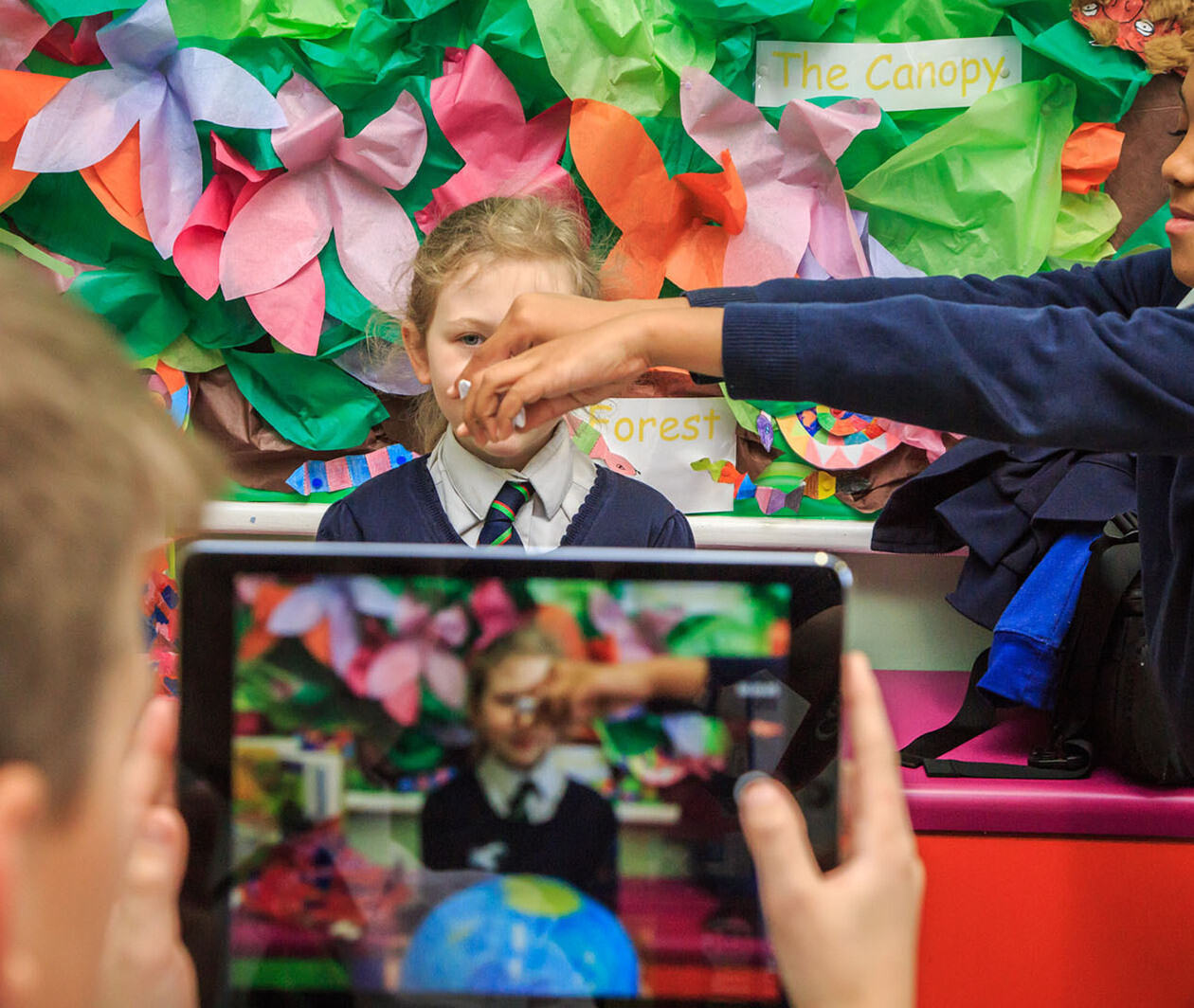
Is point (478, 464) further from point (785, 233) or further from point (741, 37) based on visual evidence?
point (741, 37)

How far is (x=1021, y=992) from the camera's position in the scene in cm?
106

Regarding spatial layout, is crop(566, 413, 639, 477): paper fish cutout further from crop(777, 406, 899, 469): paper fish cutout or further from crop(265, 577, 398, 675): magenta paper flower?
crop(265, 577, 398, 675): magenta paper flower

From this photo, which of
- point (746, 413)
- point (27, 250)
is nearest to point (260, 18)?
point (27, 250)

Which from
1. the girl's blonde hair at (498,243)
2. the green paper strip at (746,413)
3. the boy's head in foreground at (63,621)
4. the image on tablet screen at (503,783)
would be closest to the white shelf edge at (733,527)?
the green paper strip at (746,413)

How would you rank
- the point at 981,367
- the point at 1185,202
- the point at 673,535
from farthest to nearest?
the point at 673,535 < the point at 1185,202 < the point at 981,367

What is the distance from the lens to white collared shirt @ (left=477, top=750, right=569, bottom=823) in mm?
463

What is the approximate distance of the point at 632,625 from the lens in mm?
456

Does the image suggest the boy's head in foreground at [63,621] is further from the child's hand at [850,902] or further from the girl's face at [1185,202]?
the girl's face at [1185,202]

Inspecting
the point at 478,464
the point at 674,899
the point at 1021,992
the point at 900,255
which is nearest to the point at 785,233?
the point at 900,255

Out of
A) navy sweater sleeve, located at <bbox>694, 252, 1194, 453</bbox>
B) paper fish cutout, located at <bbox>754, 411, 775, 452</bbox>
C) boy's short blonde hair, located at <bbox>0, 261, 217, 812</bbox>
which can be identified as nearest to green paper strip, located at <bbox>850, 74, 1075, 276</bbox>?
paper fish cutout, located at <bbox>754, 411, 775, 452</bbox>

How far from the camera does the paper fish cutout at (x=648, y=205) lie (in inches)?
48.9

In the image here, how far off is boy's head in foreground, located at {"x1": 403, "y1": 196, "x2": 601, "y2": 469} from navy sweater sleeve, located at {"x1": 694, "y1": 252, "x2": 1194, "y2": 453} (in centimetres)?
36

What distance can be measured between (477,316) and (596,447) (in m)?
0.34

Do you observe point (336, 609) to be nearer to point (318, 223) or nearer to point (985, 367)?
point (985, 367)
